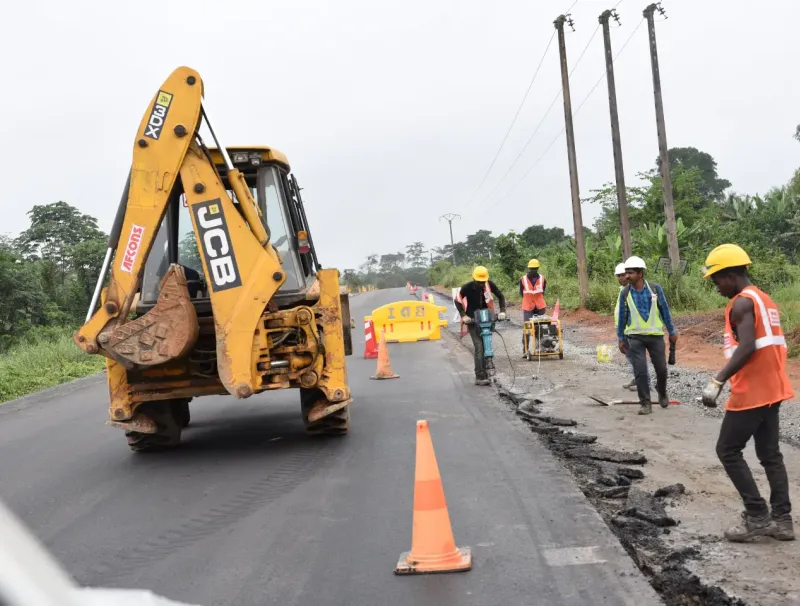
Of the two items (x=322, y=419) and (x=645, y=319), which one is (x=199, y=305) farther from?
(x=645, y=319)

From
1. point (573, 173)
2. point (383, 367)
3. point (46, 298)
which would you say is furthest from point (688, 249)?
point (46, 298)

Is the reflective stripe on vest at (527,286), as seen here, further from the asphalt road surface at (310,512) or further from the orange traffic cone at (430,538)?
the orange traffic cone at (430,538)

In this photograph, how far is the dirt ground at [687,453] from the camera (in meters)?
4.95

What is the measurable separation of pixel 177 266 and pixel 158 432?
1.94 meters

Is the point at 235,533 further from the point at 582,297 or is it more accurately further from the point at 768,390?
the point at 582,297

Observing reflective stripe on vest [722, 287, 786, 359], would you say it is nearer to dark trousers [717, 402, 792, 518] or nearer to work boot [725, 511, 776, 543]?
dark trousers [717, 402, 792, 518]

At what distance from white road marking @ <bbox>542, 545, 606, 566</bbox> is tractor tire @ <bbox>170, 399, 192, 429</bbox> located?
5.47m

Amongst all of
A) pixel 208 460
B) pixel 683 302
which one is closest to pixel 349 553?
pixel 208 460

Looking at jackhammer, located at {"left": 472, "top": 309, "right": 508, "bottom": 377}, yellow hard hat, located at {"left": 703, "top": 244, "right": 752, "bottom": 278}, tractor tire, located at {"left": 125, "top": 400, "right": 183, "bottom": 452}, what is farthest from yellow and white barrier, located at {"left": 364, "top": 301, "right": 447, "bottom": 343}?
yellow hard hat, located at {"left": 703, "top": 244, "right": 752, "bottom": 278}

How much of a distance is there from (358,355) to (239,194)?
503 inches

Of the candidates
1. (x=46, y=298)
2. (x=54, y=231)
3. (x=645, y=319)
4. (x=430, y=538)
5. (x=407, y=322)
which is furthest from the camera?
(x=54, y=231)

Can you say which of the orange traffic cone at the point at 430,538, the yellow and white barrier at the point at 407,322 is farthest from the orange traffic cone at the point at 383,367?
the orange traffic cone at the point at 430,538

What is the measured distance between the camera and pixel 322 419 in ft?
31.7

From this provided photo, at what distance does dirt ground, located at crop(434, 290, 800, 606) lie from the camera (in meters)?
4.95
